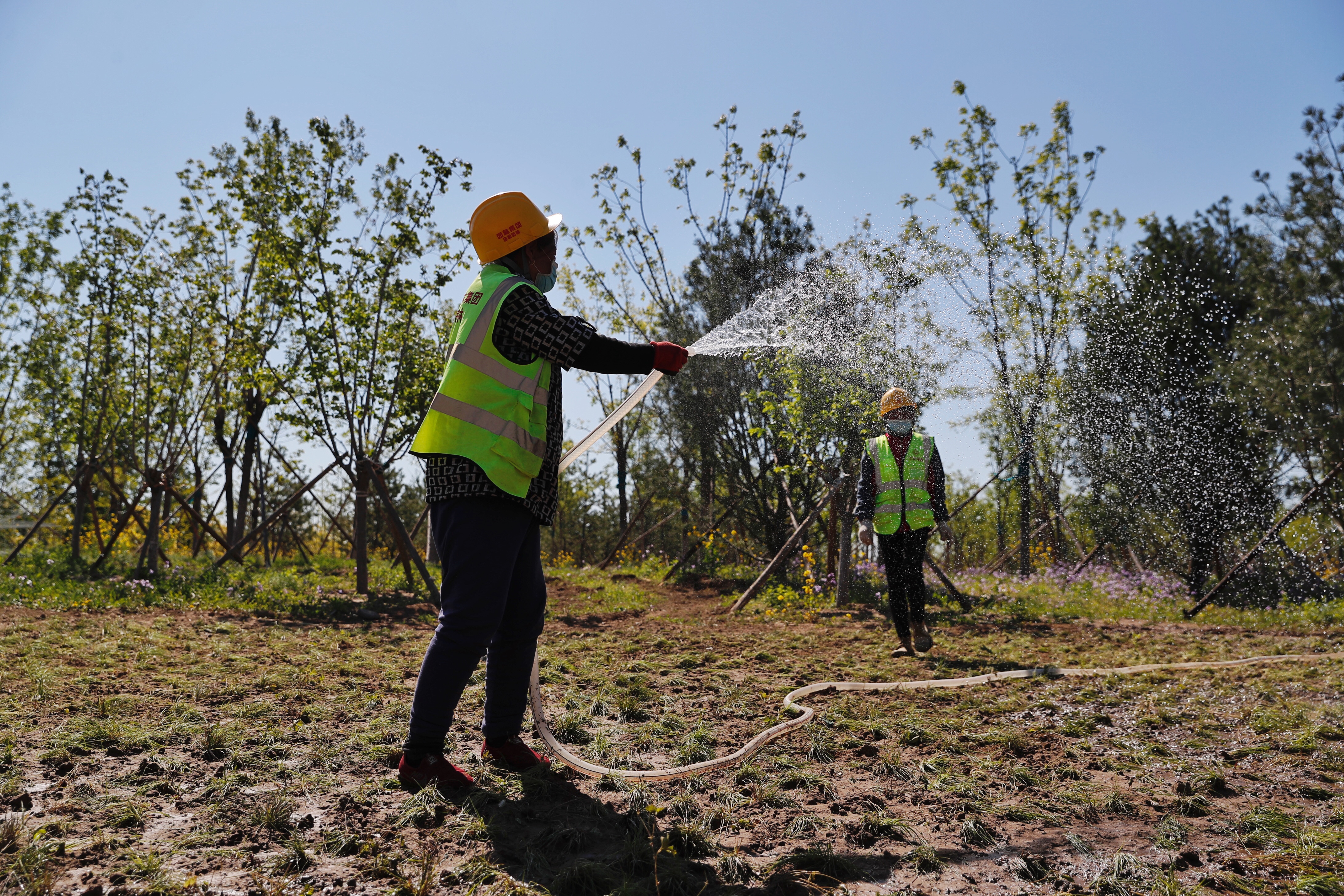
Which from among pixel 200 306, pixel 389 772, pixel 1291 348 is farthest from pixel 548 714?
pixel 1291 348

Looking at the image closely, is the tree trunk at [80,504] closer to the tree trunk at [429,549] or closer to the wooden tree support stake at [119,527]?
the wooden tree support stake at [119,527]

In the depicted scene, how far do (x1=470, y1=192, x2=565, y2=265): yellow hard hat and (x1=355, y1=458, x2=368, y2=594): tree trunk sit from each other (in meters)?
7.12

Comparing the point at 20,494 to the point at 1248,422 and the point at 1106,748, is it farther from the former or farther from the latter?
the point at 1248,422

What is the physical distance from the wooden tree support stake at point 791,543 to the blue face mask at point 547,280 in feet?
18.4

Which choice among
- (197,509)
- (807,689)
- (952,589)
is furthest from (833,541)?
(197,509)

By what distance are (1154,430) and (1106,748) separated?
388 inches

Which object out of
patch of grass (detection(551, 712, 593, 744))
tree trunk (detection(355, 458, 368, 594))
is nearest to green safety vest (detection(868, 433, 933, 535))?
patch of grass (detection(551, 712, 593, 744))

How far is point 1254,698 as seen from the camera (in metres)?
4.20

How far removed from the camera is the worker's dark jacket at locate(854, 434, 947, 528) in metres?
5.82

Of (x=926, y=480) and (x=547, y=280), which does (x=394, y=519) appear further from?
(x=547, y=280)

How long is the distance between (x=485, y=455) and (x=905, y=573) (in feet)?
13.4

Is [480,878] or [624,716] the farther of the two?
[624,716]

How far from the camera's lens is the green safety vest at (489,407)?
2.59 metres

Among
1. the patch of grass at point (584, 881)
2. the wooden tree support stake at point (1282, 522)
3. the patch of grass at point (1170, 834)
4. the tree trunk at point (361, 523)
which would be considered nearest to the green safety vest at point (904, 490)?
the patch of grass at point (1170, 834)
